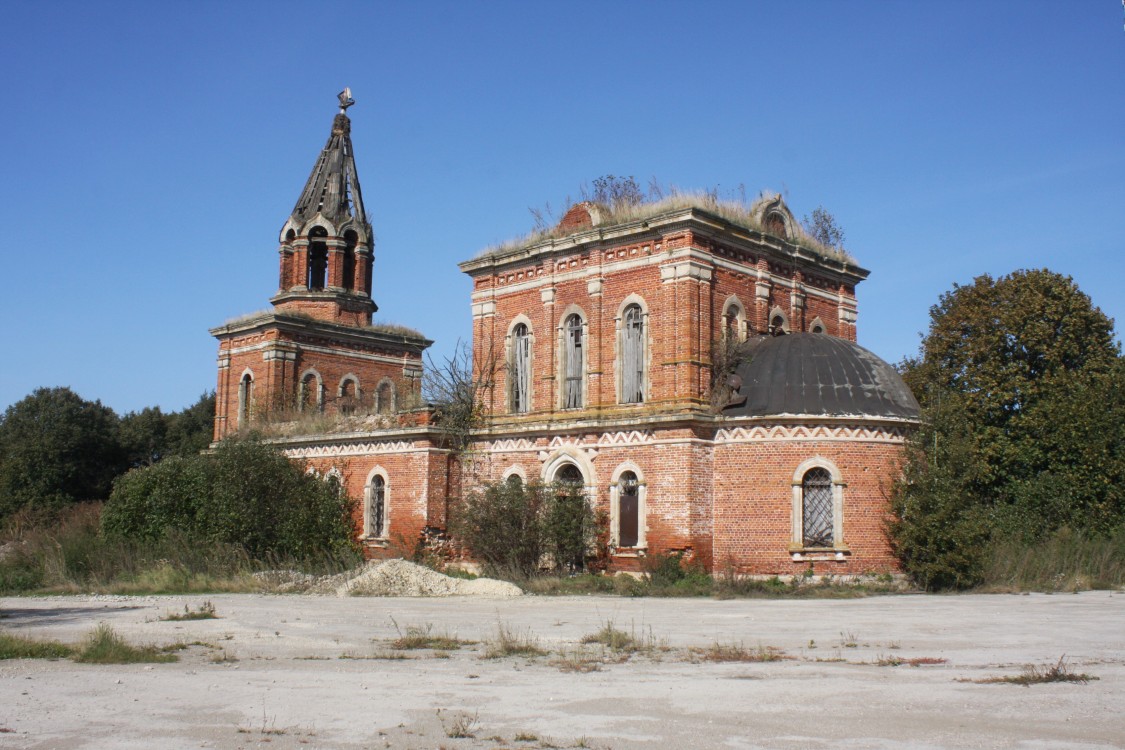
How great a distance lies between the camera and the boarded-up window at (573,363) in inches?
1102

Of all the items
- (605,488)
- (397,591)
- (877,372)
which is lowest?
(397,591)

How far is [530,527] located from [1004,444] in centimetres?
1532

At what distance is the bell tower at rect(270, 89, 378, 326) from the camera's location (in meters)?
40.2

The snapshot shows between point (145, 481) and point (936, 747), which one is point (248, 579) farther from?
point (936, 747)

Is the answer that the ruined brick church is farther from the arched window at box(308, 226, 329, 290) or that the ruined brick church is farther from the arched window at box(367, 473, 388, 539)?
the arched window at box(308, 226, 329, 290)

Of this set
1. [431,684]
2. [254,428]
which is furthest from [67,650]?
[254,428]

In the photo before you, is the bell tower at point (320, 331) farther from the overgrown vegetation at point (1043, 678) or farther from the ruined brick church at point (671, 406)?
the overgrown vegetation at point (1043, 678)

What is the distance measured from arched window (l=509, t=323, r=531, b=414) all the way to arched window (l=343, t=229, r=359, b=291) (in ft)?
44.7

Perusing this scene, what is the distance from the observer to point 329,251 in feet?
132

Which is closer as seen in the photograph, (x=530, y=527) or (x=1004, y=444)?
(x=530, y=527)

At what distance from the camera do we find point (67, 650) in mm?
12164

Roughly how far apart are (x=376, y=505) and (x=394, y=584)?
7746mm

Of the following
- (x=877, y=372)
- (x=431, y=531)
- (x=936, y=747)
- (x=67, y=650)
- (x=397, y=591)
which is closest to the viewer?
(x=936, y=747)

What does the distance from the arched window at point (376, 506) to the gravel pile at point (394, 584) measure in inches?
256
